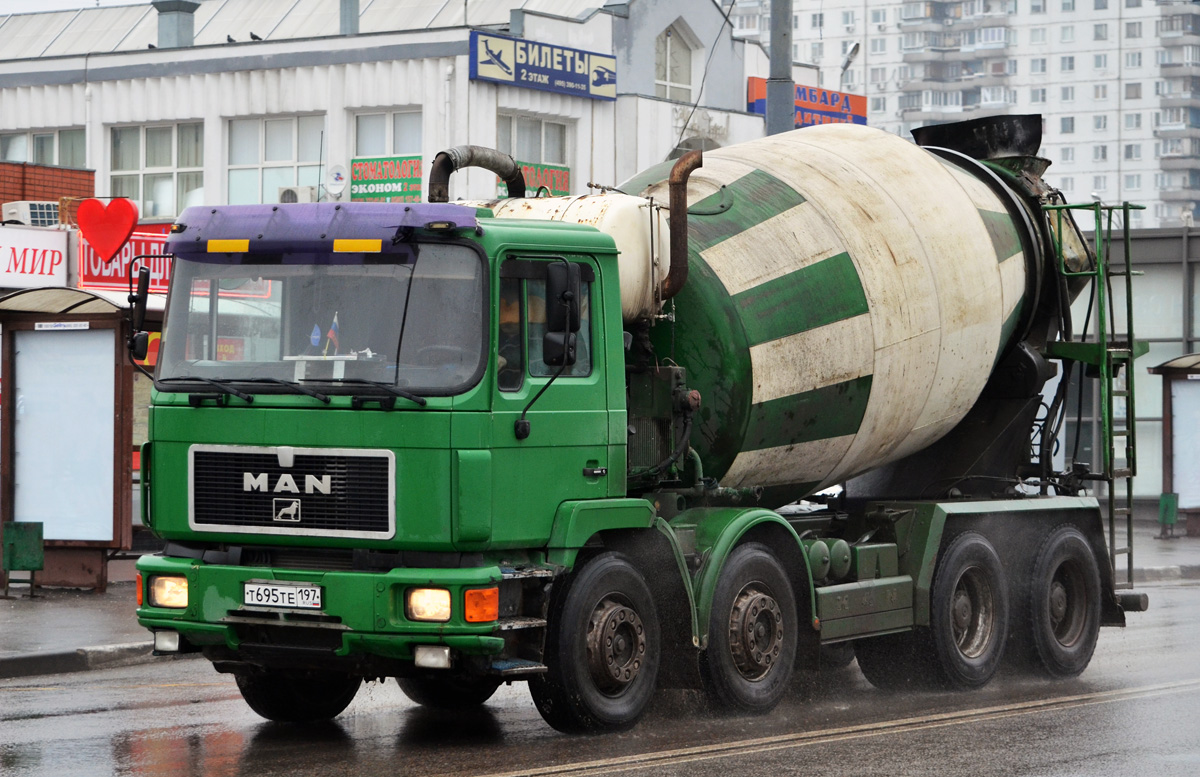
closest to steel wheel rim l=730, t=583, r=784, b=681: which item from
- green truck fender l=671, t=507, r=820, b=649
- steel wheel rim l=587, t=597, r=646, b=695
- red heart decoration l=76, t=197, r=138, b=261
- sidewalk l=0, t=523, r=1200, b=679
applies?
green truck fender l=671, t=507, r=820, b=649

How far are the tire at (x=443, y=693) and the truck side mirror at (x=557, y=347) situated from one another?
2.28 m

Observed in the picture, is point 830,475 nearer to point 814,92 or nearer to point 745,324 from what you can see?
point 745,324

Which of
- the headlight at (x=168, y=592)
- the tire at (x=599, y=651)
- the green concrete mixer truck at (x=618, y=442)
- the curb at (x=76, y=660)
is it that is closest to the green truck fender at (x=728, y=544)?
the green concrete mixer truck at (x=618, y=442)

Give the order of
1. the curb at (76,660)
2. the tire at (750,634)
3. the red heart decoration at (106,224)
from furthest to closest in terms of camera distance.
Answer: the red heart decoration at (106,224)
the curb at (76,660)
the tire at (750,634)

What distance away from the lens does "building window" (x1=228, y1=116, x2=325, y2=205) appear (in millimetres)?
36500

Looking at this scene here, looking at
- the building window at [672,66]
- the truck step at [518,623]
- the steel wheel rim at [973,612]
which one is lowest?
the steel wheel rim at [973,612]

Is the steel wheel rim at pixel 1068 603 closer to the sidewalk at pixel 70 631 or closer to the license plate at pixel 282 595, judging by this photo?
the sidewalk at pixel 70 631

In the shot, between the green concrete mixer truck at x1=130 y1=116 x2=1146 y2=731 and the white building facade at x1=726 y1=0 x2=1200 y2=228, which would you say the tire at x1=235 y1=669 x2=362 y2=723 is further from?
the white building facade at x1=726 y1=0 x2=1200 y2=228

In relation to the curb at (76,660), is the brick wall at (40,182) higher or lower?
higher

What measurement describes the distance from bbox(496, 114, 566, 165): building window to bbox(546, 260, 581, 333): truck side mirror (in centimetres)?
2654

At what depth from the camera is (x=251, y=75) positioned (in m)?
36.7

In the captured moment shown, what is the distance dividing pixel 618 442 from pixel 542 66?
89.1 feet

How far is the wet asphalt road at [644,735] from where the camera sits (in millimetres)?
8438

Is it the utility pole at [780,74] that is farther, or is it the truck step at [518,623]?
the utility pole at [780,74]
